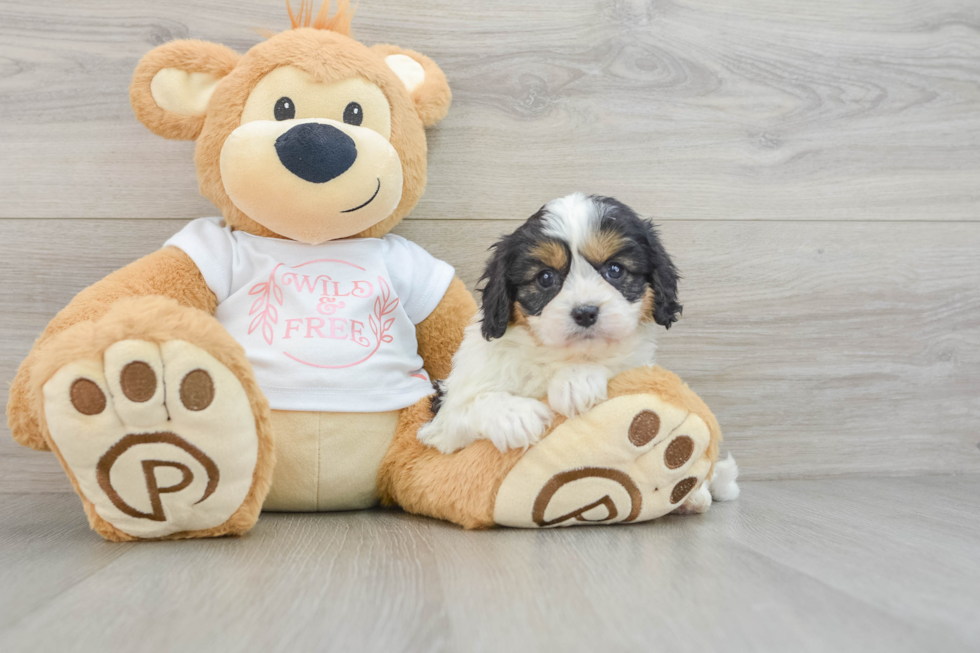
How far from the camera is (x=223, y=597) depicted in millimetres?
901

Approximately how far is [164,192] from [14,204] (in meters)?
0.35

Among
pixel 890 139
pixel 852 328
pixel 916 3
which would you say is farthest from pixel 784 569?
pixel 916 3

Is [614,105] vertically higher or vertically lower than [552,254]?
higher

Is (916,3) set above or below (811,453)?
above

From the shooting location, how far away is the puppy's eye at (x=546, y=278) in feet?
4.26

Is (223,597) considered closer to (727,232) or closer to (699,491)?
(699,491)

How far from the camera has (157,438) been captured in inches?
43.3

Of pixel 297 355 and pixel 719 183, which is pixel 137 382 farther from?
pixel 719 183

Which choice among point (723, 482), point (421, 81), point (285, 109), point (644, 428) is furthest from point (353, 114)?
point (723, 482)

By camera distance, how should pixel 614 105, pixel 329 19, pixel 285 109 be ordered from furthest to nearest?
pixel 614 105
pixel 329 19
pixel 285 109

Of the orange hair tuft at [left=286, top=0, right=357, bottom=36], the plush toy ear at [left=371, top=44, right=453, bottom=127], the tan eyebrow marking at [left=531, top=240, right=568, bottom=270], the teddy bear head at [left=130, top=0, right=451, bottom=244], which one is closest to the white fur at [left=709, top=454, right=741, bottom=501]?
the tan eyebrow marking at [left=531, top=240, right=568, bottom=270]

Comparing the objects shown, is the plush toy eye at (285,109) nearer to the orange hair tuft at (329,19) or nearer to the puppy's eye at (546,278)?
the orange hair tuft at (329,19)

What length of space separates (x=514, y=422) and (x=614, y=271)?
326 mm

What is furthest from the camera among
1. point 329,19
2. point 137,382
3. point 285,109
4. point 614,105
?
point 614,105
